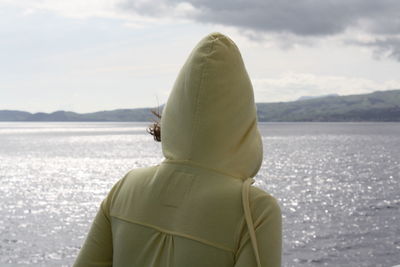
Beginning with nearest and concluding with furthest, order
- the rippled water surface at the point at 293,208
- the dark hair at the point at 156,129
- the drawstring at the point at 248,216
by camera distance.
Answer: the drawstring at the point at 248,216 < the dark hair at the point at 156,129 < the rippled water surface at the point at 293,208

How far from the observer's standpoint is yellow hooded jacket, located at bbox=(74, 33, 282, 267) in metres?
1.71

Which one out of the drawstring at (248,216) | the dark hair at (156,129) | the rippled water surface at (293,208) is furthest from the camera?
the rippled water surface at (293,208)

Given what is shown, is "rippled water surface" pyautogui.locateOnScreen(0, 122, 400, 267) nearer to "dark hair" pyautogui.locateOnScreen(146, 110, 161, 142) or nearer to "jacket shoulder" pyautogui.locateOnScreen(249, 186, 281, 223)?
"dark hair" pyautogui.locateOnScreen(146, 110, 161, 142)

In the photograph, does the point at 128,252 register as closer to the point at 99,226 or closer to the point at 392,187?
the point at 99,226

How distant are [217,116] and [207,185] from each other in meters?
0.23

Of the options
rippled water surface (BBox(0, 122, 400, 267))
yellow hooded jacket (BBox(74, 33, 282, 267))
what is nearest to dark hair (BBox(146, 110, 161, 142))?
yellow hooded jacket (BBox(74, 33, 282, 267))

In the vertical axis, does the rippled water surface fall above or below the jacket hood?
below

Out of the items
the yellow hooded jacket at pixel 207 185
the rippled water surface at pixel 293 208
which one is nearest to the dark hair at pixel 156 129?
the yellow hooded jacket at pixel 207 185

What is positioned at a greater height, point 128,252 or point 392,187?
Answer: point 128,252

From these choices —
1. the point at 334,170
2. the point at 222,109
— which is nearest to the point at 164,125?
the point at 222,109

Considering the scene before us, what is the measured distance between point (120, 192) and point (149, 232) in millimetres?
214

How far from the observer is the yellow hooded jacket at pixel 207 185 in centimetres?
171

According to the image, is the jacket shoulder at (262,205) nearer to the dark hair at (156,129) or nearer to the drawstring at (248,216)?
the drawstring at (248,216)

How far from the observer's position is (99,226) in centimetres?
206
